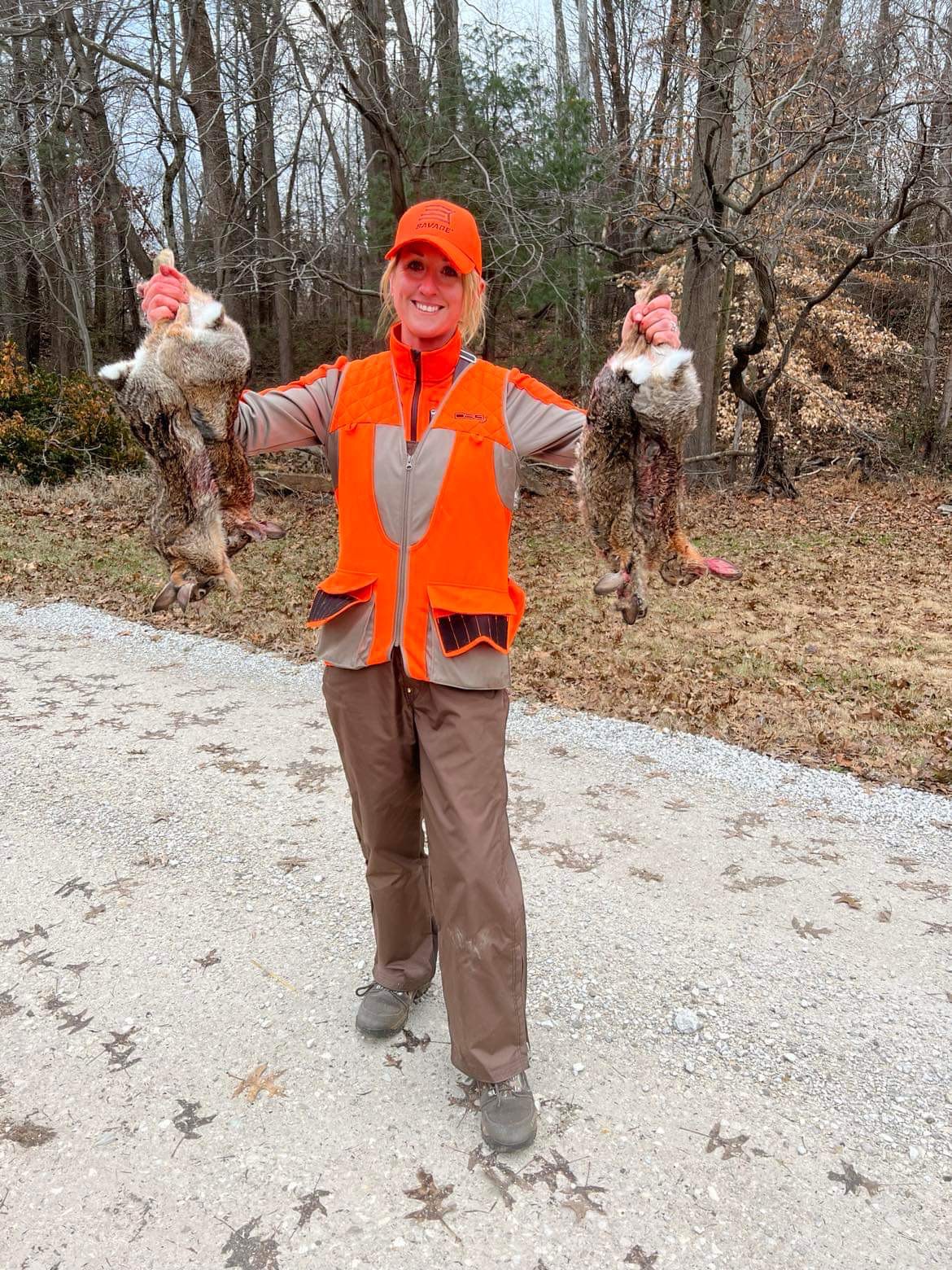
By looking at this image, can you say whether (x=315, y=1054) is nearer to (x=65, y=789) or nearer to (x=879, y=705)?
(x=65, y=789)

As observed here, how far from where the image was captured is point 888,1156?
8.24ft

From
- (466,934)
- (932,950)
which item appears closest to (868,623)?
(932,950)

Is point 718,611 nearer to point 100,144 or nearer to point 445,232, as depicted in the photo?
point 445,232

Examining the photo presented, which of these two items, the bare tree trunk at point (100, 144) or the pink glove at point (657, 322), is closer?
the pink glove at point (657, 322)

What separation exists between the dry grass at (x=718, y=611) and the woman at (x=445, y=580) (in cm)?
335

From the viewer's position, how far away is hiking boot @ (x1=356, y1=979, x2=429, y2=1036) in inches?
115

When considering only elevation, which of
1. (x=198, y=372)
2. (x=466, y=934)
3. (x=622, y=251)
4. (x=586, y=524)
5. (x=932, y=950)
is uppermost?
(x=622, y=251)

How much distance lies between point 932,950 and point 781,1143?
1.33m

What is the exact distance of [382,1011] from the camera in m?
2.95

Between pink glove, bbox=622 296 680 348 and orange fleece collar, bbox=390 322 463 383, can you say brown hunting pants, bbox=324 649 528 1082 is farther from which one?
pink glove, bbox=622 296 680 348

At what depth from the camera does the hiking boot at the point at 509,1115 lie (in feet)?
8.10

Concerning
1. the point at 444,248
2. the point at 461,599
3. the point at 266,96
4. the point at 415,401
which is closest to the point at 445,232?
the point at 444,248

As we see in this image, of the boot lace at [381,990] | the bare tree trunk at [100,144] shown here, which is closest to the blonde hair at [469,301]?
the boot lace at [381,990]

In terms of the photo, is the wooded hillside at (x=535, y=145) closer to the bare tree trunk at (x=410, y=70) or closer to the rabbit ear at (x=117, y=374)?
the bare tree trunk at (x=410, y=70)
